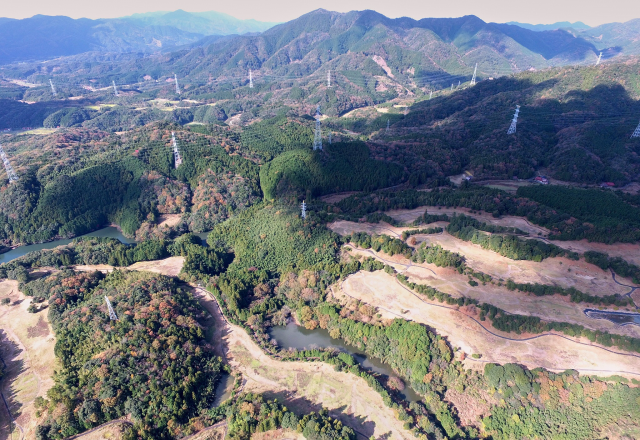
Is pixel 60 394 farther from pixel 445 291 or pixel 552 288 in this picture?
pixel 552 288

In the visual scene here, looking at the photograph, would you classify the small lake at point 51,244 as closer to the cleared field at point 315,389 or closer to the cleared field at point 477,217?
the cleared field at point 315,389

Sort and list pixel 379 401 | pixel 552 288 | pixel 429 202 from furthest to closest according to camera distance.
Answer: pixel 429 202
pixel 552 288
pixel 379 401

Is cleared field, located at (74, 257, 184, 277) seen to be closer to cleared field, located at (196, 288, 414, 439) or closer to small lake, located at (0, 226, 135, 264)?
small lake, located at (0, 226, 135, 264)

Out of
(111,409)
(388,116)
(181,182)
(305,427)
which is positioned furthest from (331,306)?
(388,116)

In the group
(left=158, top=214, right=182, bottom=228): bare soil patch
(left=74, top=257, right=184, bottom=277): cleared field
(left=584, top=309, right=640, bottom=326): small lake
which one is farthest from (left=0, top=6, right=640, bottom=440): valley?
(left=158, top=214, right=182, bottom=228): bare soil patch

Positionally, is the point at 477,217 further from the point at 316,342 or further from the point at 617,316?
the point at 316,342

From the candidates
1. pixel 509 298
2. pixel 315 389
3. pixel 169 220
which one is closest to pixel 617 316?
pixel 509 298
